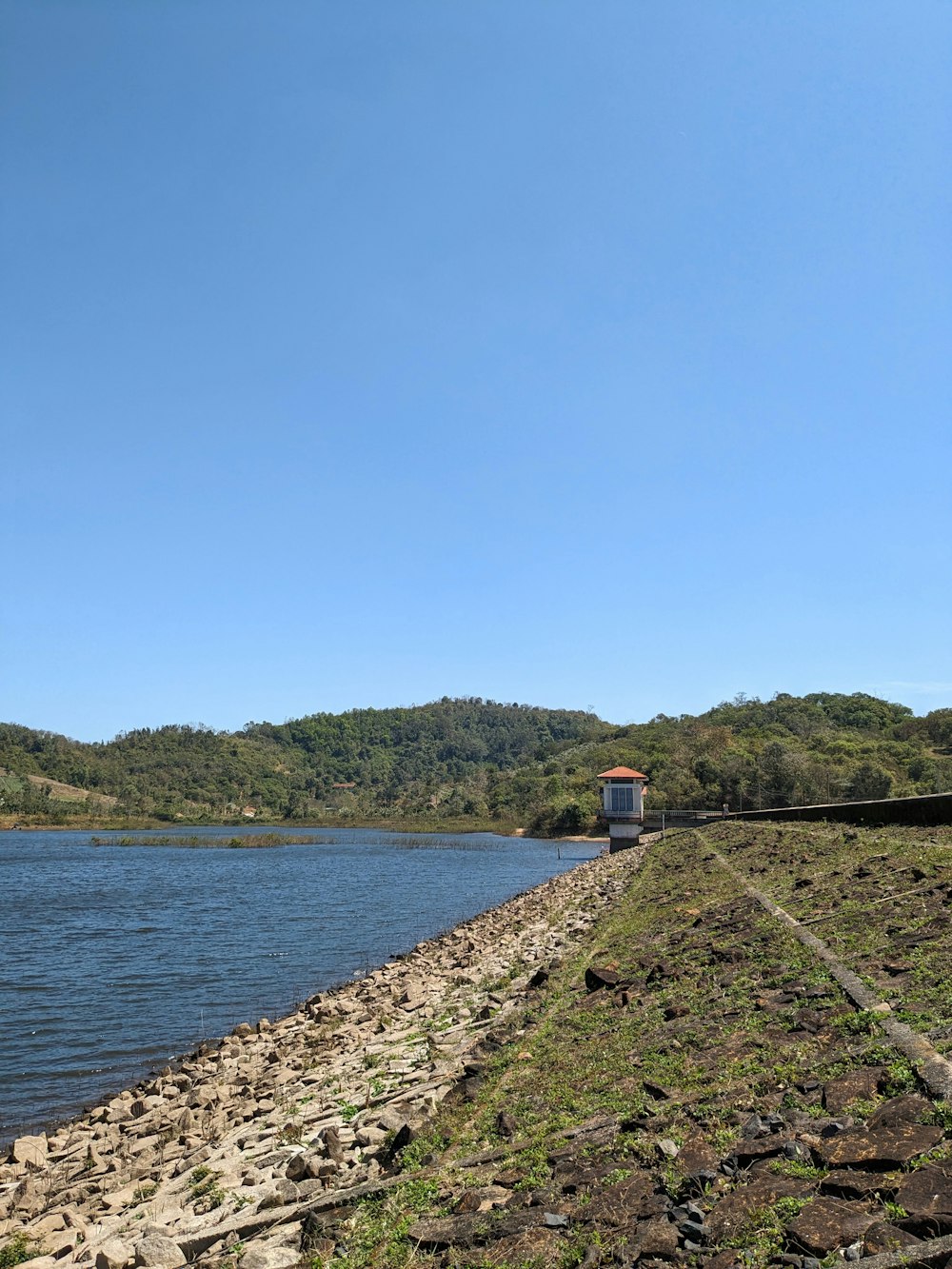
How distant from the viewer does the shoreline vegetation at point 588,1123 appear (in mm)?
4984

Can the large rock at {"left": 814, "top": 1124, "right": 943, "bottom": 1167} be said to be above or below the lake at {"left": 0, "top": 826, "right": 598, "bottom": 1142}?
above

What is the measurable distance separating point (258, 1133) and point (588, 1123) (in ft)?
17.6

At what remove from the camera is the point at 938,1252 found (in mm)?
3965

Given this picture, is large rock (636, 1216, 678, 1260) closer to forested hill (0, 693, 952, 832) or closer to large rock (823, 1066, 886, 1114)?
large rock (823, 1066, 886, 1114)

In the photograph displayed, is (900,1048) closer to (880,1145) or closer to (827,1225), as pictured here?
(880,1145)

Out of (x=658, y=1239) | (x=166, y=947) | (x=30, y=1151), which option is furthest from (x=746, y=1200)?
(x=166, y=947)

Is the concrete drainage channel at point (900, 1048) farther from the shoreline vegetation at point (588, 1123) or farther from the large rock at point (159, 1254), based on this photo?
the large rock at point (159, 1254)

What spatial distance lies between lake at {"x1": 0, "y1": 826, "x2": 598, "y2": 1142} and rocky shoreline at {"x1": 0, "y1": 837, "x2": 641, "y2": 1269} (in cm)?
193

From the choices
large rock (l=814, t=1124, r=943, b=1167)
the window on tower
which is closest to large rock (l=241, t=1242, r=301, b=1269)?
large rock (l=814, t=1124, r=943, b=1167)

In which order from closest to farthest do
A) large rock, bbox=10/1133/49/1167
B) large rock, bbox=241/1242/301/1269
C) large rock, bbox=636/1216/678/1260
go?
large rock, bbox=636/1216/678/1260 < large rock, bbox=241/1242/301/1269 < large rock, bbox=10/1133/49/1167

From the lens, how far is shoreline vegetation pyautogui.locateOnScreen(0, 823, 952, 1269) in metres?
4.98

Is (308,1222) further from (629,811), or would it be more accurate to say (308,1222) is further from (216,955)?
(629,811)

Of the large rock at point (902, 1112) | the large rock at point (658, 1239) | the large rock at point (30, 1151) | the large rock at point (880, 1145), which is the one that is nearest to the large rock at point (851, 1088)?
the large rock at point (902, 1112)

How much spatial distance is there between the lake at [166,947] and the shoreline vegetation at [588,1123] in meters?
2.33
